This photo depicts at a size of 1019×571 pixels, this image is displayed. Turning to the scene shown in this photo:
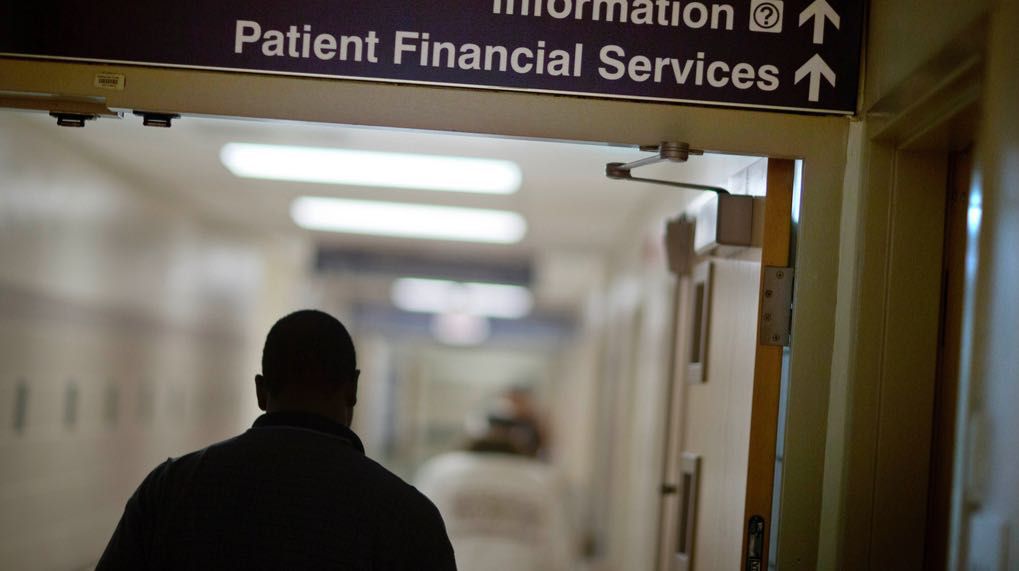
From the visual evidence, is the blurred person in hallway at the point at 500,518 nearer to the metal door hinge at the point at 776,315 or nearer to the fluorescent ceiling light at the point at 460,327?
the metal door hinge at the point at 776,315

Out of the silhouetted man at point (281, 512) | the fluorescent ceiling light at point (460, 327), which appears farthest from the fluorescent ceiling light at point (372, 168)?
the fluorescent ceiling light at point (460, 327)

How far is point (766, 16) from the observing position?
2.49m

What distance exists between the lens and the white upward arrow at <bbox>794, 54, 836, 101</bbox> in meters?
2.50

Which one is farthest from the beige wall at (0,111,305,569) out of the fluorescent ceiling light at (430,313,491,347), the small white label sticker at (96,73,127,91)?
the fluorescent ceiling light at (430,313,491,347)

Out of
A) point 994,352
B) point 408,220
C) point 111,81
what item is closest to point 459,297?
point 408,220

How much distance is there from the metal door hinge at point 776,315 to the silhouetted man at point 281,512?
0.97 metres

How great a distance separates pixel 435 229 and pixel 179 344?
226 centimetres

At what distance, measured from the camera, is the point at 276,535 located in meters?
1.91

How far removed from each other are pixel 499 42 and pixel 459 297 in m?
12.1

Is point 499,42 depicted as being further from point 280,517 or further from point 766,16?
point 280,517

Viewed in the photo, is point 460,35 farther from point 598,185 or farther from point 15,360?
point 598,185

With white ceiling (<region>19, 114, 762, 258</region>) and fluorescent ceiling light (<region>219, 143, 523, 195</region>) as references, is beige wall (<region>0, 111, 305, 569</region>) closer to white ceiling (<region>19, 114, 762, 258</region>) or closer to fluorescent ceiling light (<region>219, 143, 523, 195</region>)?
white ceiling (<region>19, 114, 762, 258</region>)

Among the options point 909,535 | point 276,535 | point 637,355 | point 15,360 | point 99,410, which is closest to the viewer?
point 276,535

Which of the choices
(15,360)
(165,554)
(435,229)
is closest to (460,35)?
(165,554)
